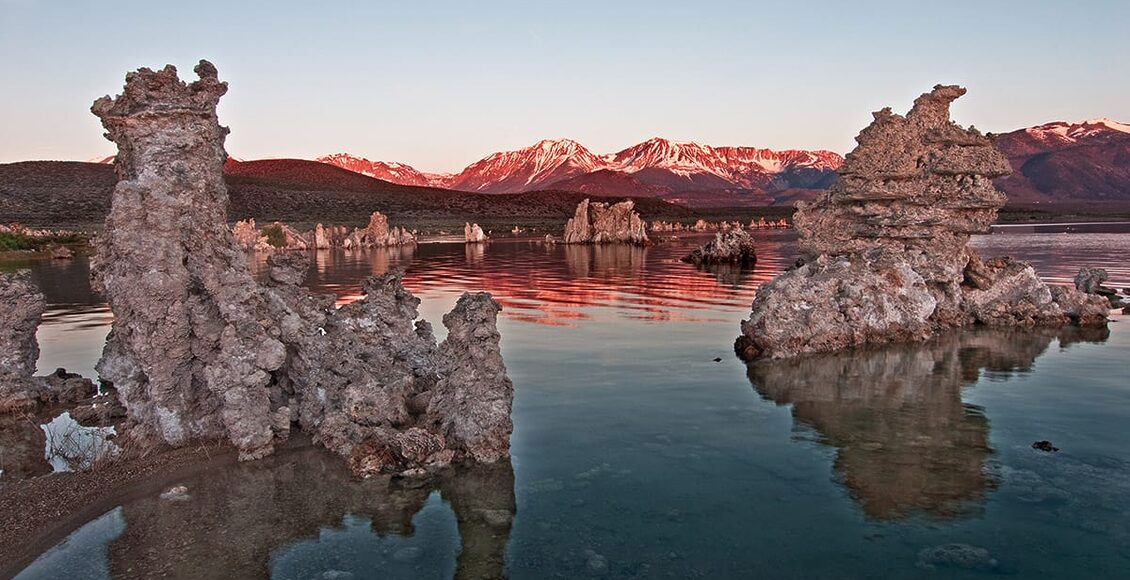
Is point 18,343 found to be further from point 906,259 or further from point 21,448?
point 906,259

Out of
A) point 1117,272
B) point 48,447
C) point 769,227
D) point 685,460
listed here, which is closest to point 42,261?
point 48,447

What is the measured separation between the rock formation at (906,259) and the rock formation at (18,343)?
14561 mm

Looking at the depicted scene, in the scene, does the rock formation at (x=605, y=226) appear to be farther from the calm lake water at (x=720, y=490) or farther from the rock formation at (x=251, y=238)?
the calm lake water at (x=720, y=490)

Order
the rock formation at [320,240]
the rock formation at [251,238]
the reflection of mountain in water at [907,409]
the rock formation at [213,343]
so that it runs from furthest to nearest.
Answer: the rock formation at [320,240] → the rock formation at [251,238] → the rock formation at [213,343] → the reflection of mountain in water at [907,409]

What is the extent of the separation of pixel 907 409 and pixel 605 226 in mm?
63028

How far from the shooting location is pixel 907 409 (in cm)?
1337

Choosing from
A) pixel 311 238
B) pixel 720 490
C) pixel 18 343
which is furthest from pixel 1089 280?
pixel 311 238

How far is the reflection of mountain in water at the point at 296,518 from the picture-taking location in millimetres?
8070

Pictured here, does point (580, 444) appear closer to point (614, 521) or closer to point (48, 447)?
point (614, 521)

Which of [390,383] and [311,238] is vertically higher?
[311,238]

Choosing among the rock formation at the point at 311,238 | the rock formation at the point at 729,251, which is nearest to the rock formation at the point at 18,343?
the rock formation at the point at 729,251

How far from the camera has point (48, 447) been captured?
1197 cm

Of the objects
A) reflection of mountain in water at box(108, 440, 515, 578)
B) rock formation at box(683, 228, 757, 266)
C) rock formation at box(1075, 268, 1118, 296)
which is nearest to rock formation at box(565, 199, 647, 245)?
rock formation at box(683, 228, 757, 266)

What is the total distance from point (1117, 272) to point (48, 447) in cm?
4052
